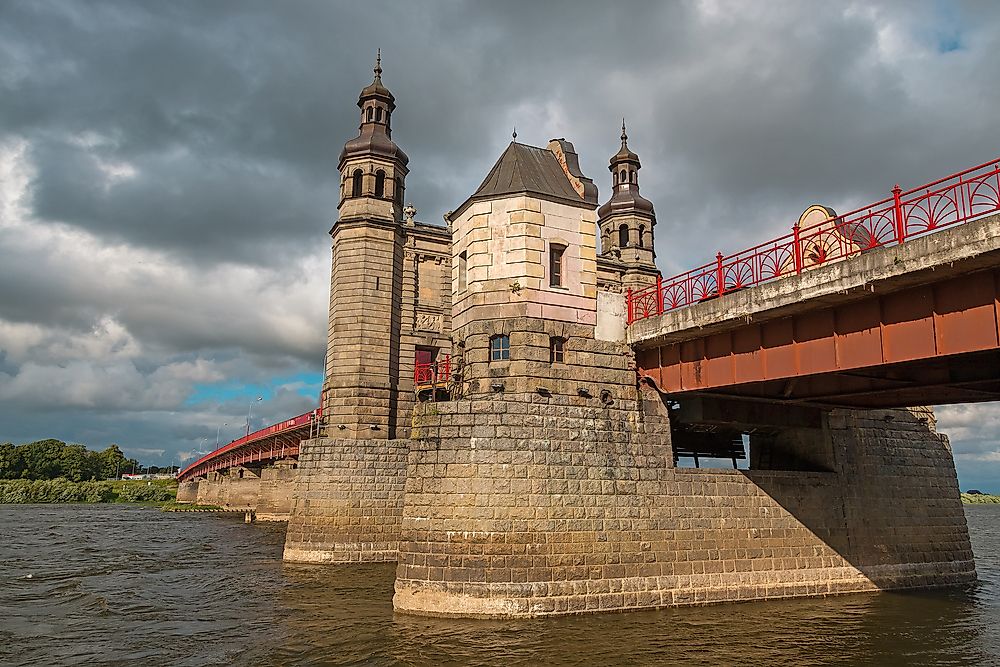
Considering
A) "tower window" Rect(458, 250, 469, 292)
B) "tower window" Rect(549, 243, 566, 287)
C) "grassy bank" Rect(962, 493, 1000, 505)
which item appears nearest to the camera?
"tower window" Rect(549, 243, 566, 287)

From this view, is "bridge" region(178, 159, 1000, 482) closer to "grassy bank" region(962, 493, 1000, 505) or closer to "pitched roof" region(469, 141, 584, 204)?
"pitched roof" region(469, 141, 584, 204)

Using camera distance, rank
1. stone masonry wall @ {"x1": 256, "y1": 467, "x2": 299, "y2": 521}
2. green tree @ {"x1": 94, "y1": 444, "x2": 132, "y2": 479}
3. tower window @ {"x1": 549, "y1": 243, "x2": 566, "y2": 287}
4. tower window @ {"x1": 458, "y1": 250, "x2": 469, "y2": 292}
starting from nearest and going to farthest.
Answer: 1. tower window @ {"x1": 549, "y1": 243, "x2": 566, "y2": 287}
2. tower window @ {"x1": 458, "y1": 250, "x2": 469, "y2": 292}
3. stone masonry wall @ {"x1": 256, "y1": 467, "x2": 299, "y2": 521}
4. green tree @ {"x1": 94, "y1": 444, "x2": 132, "y2": 479}

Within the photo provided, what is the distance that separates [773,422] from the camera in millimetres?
22109

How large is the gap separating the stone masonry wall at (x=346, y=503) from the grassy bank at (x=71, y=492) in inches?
3518

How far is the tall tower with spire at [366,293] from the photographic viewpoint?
29312 mm

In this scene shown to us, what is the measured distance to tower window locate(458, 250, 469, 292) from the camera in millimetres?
19966

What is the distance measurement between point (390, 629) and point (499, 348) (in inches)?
278

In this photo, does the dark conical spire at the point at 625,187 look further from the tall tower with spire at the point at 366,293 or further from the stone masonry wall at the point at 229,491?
the stone masonry wall at the point at 229,491

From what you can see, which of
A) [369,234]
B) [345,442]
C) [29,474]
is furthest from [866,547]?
[29,474]

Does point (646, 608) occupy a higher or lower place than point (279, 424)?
lower

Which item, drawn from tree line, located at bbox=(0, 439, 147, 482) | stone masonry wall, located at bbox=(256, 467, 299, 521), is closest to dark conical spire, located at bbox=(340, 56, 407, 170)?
stone masonry wall, located at bbox=(256, 467, 299, 521)

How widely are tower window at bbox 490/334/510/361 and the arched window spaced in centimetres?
1551

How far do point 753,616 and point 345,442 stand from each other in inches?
663

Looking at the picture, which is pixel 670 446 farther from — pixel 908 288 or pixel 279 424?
pixel 279 424
